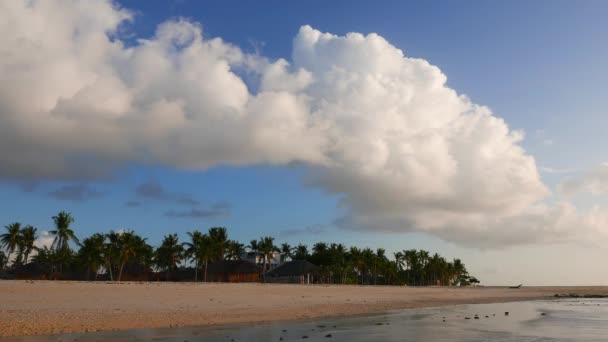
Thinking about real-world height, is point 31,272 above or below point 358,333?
above

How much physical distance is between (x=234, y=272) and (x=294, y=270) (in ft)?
42.0

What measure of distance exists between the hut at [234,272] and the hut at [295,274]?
4.73 metres

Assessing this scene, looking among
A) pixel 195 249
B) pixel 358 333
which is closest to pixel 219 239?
pixel 195 249

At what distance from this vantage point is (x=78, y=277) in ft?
356

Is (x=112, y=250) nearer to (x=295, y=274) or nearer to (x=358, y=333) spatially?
(x=295, y=274)

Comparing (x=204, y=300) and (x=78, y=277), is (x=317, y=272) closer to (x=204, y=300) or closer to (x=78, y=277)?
(x=78, y=277)

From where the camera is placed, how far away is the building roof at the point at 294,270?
10444 cm

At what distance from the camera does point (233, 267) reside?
104 meters

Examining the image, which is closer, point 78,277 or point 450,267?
point 78,277

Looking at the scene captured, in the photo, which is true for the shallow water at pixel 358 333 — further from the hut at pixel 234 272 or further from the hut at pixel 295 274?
the hut at pixel 295 274

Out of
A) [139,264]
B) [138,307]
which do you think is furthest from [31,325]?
[139,264]

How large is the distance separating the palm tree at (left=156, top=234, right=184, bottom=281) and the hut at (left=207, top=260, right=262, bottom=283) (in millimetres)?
12060

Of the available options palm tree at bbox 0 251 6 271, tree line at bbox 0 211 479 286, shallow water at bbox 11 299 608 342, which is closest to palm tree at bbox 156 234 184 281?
tree line at bbox 0 211 479 286

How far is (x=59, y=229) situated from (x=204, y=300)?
7419 centimetres
